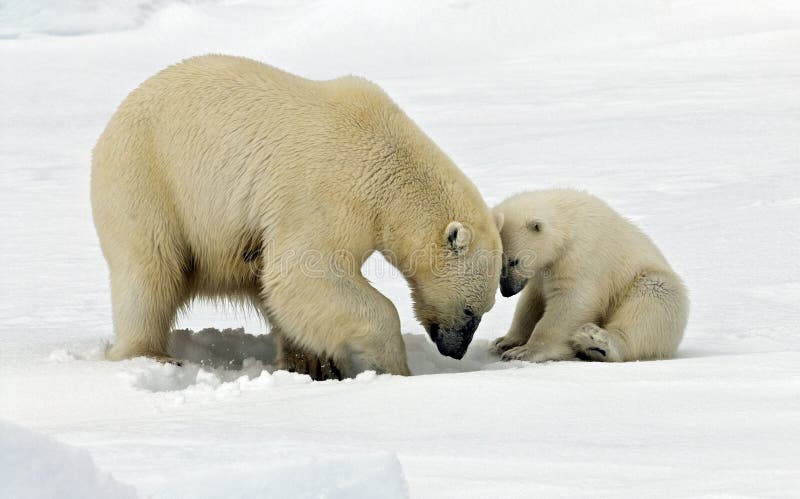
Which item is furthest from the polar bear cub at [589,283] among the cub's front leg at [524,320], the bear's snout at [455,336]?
the bear's snout at [455,336]

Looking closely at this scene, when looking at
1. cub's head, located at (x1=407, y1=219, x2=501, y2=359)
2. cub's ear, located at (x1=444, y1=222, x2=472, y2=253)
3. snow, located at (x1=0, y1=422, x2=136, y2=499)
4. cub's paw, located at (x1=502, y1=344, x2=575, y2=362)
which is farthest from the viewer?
cub's paw, located at (x1=502, y1=344, x2=575, y2=362)

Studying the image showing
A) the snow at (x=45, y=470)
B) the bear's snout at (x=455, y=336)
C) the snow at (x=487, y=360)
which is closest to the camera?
the snow at (x=45, y=470)

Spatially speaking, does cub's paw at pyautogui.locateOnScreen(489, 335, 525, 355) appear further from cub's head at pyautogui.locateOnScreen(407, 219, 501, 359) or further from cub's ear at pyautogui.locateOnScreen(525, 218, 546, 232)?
cub's ear at pyautogui.locateOnScreen(525, 218, 546, 232)

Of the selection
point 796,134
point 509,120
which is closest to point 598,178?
point 796,134

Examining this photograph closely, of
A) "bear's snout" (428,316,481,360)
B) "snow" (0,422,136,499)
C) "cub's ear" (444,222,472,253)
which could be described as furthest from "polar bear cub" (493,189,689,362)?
"snow" (0,422,136,499)

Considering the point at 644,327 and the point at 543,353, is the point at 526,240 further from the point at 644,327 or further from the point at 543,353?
the point at 644,327

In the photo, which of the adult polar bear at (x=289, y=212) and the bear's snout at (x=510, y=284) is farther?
the bear's snout at (x=510, y=284)

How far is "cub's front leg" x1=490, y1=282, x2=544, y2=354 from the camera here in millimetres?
5312

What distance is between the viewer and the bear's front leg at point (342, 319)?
4441 millimetres

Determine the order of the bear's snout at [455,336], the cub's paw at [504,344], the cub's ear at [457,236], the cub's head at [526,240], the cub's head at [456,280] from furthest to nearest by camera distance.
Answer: the cub's paw at [504,344] → the cub's head at [526,240] → the bear's snout at [455,336] → the cub's head at [456,280] → the cub's ear at [457,236]

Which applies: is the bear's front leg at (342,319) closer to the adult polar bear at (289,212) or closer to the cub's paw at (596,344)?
the adult polar bear at (289,212)

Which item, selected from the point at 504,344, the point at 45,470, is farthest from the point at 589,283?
the point at 45,470

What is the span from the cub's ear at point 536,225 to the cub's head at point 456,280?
32cm

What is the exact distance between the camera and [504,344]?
535cm
